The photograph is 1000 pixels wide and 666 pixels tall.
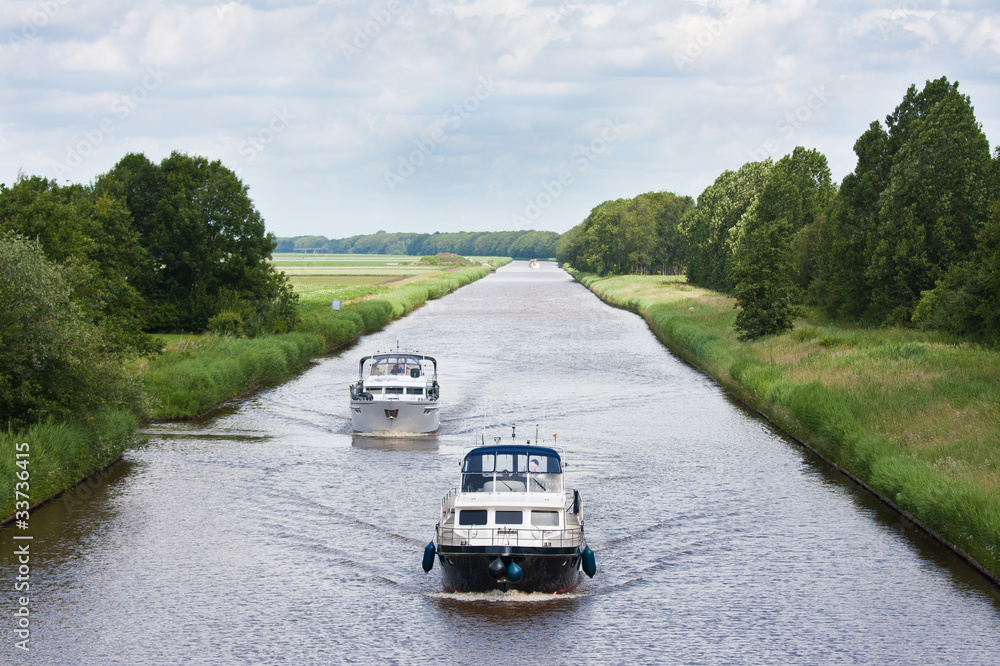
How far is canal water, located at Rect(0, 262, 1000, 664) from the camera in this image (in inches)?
822

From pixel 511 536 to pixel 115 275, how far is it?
34.9 meters

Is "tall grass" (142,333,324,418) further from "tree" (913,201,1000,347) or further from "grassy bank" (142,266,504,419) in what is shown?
"tree" (913,201,1000,347)

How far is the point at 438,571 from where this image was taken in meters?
25.3

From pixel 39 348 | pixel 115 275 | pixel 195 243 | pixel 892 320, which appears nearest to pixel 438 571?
pixel 39 348

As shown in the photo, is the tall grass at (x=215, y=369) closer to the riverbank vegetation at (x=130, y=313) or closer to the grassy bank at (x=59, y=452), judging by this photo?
the riverbank vegetation at (x=130, y=313)

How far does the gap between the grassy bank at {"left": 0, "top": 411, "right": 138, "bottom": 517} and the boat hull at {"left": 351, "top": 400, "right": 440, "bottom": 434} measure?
9491mm

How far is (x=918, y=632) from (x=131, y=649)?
16710 millimetres

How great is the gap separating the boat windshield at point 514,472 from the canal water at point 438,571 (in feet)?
7.93

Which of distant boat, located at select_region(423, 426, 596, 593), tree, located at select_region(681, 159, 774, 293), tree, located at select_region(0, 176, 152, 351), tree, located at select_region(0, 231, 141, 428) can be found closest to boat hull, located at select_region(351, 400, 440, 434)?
tree, located at select_region(0, 176, 152, 351)

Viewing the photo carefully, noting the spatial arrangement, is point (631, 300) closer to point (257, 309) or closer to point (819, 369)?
point (257, 309)

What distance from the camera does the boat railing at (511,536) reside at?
23.4 m

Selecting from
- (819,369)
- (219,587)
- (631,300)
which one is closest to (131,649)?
(219,587)

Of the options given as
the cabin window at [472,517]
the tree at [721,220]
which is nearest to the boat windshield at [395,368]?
the cabin window at [472,517]

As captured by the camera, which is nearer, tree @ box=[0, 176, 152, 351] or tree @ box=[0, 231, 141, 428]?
tree @ box=[0, 231, 141, 428]
